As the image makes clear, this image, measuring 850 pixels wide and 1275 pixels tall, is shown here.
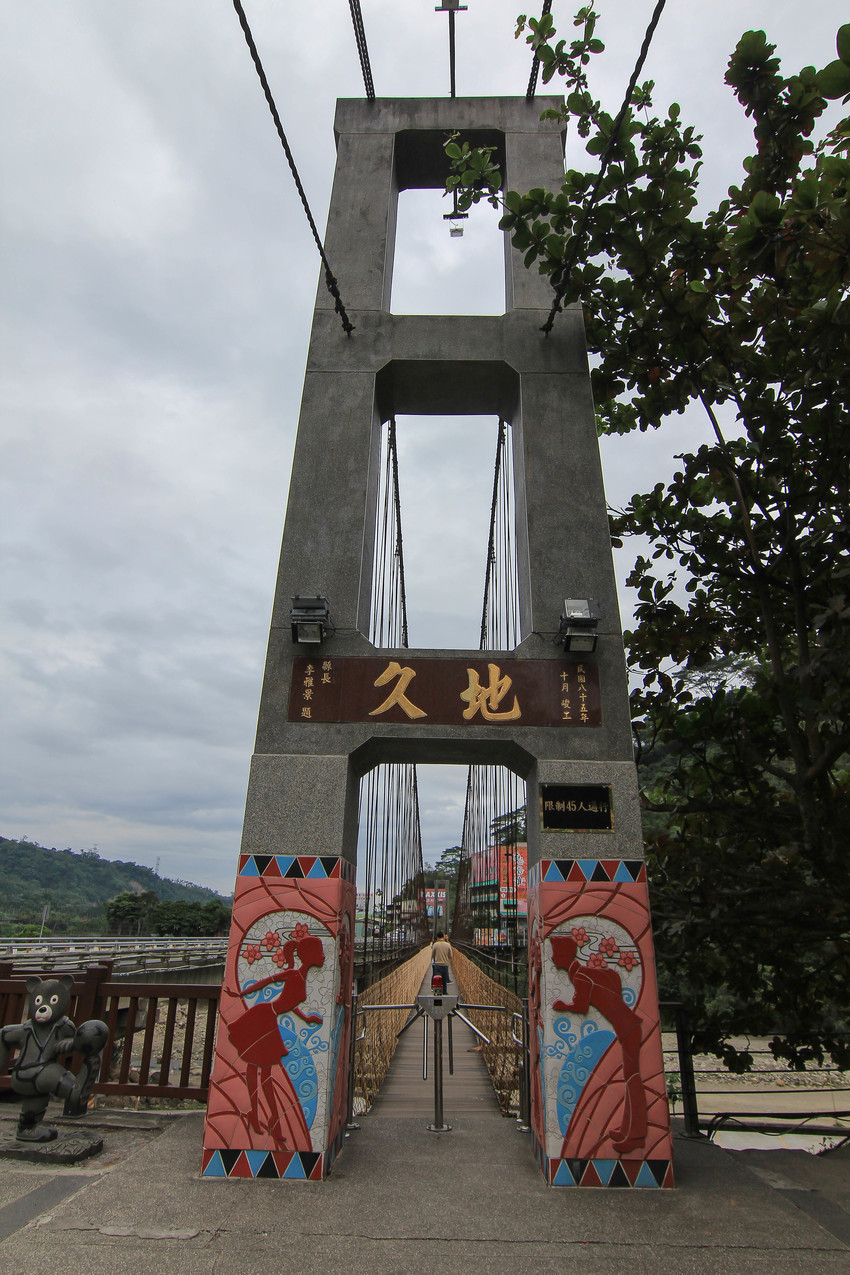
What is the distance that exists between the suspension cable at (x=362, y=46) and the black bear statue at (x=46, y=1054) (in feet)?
20.7

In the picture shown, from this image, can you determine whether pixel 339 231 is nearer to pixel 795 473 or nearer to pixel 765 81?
pixel 765 81

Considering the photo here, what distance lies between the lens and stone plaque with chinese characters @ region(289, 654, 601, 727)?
13.1 ft

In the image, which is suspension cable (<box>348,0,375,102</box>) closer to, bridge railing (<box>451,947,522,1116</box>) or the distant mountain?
bridge railing (<box>451,947,522,1116</box>)

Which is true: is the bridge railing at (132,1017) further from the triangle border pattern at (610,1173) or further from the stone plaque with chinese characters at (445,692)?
the triangle border pattern at (610,1173)

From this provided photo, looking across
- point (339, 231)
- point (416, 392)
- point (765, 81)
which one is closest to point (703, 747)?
point (416, 392)

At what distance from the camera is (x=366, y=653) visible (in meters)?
4.14

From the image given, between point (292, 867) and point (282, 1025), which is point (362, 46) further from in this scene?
point (282, 1025)

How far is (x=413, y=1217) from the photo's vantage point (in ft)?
9.23

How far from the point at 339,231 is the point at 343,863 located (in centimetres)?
450

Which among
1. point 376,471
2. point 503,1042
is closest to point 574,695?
point 376,471

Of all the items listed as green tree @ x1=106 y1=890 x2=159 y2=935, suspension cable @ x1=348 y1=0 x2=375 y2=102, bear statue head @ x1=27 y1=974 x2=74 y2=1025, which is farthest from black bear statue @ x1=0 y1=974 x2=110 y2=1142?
green tree @ x1=106 y1=890 x2=159 y2=935

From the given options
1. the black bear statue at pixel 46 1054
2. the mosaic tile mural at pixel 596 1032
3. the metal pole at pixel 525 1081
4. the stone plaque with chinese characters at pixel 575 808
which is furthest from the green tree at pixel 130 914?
the stone plaque with chinese characters at pixel 575 808

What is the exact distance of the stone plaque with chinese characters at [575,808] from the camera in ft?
12.4

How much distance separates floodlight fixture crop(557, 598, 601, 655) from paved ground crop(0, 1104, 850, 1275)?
2.61 metres
